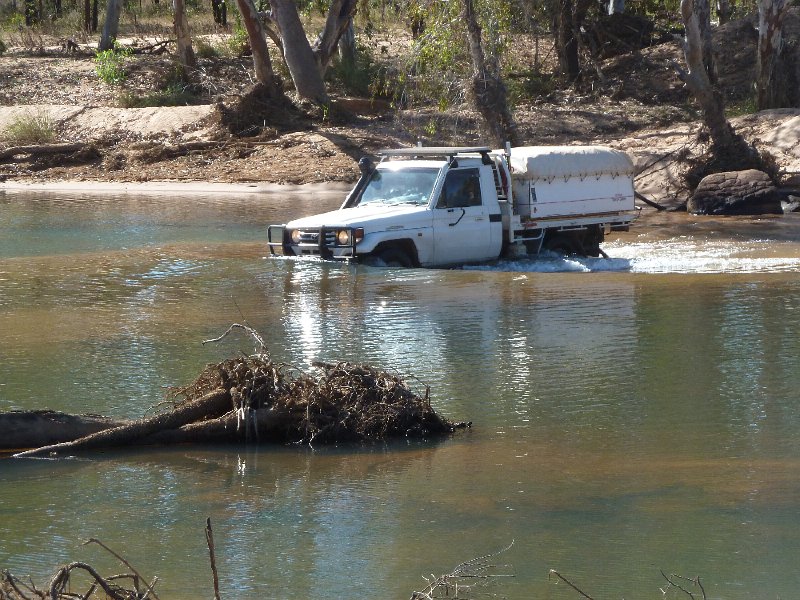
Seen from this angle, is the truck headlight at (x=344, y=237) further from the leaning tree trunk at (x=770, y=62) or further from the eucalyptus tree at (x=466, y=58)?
the leaning tree trunk at (x=770, y=62)

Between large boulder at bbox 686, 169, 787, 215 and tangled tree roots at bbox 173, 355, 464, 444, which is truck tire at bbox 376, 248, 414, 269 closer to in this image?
tangled tree roots at bbox 173, 355, 464, 444

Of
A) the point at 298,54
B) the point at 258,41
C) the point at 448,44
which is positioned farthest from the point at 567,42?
the point at 448,44

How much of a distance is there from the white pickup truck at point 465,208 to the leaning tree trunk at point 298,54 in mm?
16961

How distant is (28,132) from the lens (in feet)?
104

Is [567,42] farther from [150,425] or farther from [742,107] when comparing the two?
[150,425]

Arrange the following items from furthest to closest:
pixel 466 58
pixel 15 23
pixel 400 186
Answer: pixel 15 23, pixel 466 58, pixel 400 186

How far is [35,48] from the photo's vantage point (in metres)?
41.9

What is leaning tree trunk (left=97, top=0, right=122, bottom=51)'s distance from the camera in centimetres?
4044

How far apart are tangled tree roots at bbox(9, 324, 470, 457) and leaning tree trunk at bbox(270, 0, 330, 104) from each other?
25367 mm

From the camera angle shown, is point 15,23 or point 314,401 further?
point 15,23

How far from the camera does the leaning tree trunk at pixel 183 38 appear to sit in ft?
121

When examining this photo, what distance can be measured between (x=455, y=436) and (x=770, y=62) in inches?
976

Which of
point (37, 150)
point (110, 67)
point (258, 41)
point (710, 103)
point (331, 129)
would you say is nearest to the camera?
point (710, 103)

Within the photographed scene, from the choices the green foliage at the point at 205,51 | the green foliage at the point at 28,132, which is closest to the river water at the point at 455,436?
the green foliage at the point at 28,132
